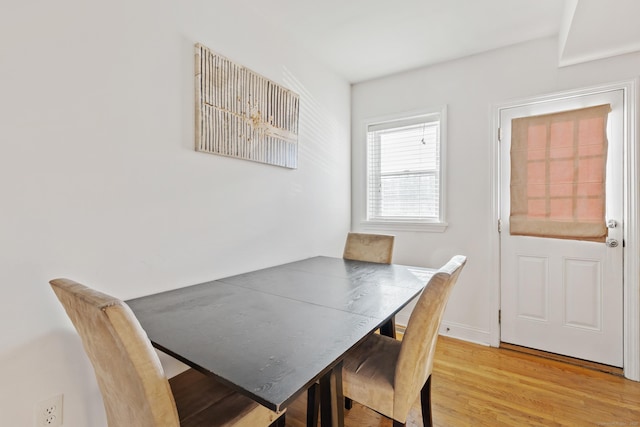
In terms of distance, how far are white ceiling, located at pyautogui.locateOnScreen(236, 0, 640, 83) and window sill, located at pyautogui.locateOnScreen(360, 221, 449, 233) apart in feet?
5.06

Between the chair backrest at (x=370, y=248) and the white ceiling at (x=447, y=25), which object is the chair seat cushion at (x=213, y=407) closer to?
the chair backrest at (x=370, y=248)

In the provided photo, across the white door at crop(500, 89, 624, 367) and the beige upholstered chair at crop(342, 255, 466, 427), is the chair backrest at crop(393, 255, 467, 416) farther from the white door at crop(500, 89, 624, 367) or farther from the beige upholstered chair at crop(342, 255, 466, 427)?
the white door at crop(500, 89, 624, 367)

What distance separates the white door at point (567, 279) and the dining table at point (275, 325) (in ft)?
4.04

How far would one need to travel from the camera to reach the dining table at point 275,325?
2.71 ft

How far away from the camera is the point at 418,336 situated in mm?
1146

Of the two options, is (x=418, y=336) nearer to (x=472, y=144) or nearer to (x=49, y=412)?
(x=49, y=412)

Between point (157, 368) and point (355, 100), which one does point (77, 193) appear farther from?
point (355, 100)

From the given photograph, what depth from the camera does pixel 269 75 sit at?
2207 millimetres

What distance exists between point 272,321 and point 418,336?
1.88ft

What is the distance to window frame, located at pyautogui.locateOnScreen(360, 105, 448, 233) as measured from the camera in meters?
2.81

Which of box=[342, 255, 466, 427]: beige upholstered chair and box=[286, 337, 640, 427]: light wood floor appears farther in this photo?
box=[286, 337, 640, 427]: light wood floor

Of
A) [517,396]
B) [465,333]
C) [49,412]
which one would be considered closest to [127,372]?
[49,412]

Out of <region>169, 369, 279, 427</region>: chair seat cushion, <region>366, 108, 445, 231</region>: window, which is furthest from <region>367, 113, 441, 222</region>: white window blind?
<region>169, 369, 279, 427</region>: chair seat cushion

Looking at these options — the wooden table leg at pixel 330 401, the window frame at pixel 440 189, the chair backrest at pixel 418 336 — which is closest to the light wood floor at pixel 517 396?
the chair backrest at pixel 418 336
